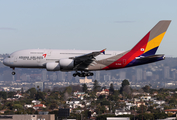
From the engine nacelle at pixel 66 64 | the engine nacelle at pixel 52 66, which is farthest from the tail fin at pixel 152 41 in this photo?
the engine nacelle at pixel 52 66

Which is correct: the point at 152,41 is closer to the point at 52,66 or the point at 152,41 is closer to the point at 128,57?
the point at 128,57

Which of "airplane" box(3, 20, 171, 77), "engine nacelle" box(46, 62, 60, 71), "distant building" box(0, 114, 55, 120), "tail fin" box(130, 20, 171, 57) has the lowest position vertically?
"distant building" box(0, 114, 55, 120)

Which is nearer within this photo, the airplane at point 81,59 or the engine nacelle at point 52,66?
the engine nacelle at point 52,66

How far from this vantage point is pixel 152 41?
63812 mm

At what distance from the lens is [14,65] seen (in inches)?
2489

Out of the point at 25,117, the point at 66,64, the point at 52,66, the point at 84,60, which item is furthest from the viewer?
the point at 25,117

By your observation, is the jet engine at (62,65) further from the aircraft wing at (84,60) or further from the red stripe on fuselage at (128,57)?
the red stripe on fuselage at (128,57)

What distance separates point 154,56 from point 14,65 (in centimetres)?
2526

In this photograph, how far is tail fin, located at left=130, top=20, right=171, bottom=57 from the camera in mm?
63000

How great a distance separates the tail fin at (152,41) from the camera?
63.0 m

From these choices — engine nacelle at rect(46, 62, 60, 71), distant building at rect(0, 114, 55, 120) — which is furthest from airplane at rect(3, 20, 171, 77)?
distant building at rect(0, 114, 55, 120)

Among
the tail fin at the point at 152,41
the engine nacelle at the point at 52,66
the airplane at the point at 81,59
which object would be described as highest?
the tail fin at the point at 152,41

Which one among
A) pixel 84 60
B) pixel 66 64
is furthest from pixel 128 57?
pixel 66 64

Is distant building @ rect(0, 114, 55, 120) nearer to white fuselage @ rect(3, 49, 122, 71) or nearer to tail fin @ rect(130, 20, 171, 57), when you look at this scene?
white fuselage @ rect(3, 49, 122, 71)
